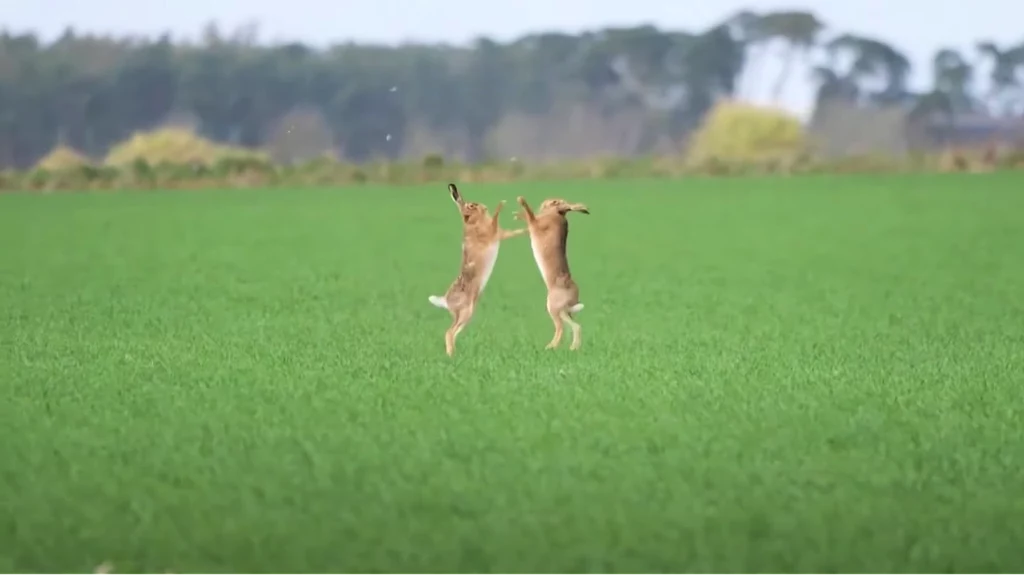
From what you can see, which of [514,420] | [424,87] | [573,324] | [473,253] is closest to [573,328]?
[573,324]

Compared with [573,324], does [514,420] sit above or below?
below

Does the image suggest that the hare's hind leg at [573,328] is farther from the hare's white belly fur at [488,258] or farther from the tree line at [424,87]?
the tree line at [424,87]

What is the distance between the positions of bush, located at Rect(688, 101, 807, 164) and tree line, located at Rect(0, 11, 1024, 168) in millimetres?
231

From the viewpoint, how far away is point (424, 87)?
1652cm

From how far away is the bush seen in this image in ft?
61.5

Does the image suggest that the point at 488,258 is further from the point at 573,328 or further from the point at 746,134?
the point at 746,134

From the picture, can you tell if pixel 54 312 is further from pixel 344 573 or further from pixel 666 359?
pixel 344 573

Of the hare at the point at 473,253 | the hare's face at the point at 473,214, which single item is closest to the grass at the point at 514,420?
the hare at the point at 473,253

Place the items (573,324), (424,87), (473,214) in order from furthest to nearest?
(424,87) < (573,324) < (473,214)

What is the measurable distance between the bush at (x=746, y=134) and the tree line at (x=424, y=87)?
0.23m

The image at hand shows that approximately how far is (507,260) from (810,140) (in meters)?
10.2

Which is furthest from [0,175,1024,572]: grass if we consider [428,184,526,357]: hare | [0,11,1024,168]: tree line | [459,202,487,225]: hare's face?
[0,11,1024,168]: tree line

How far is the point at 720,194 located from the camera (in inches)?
575

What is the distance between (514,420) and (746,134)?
52.1 feet
